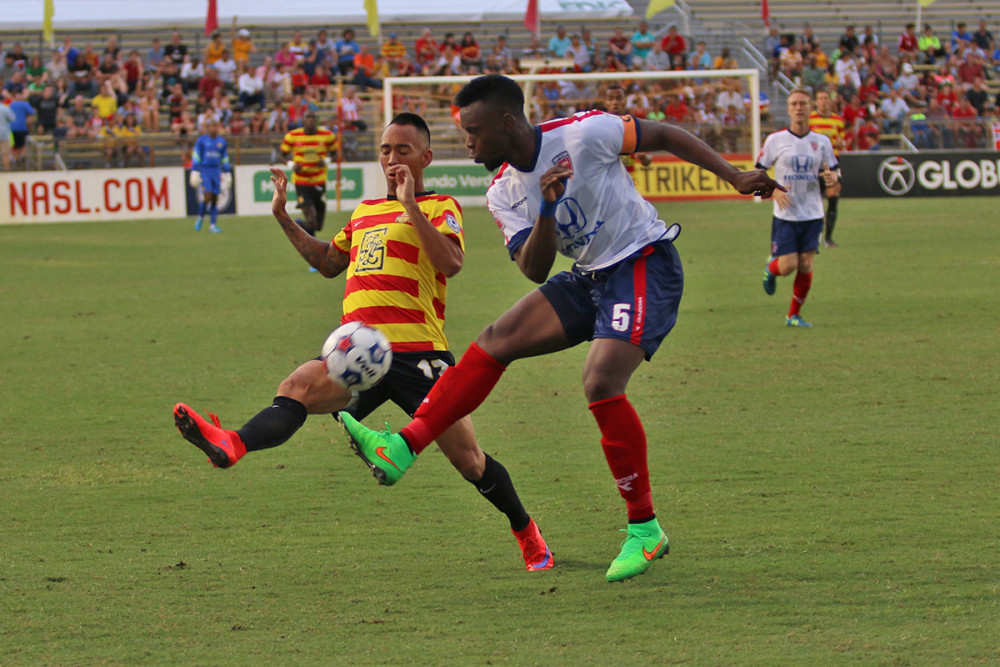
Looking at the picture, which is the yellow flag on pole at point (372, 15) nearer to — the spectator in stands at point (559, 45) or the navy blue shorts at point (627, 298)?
the spectator in stands at point (559, 45)

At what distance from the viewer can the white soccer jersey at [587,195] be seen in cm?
459

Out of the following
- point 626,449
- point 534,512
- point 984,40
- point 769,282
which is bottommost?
point 534,512

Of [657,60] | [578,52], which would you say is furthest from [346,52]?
[657,60]

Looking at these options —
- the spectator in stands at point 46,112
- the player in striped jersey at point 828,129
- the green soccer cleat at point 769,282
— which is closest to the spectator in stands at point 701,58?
the player in striped jersey at point 828,129

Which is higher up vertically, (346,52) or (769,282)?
(346,52)

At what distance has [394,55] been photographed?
31469mm

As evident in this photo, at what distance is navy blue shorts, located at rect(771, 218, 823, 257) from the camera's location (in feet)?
37.4

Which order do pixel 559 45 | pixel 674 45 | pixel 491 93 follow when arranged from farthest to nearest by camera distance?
pixel 559 45 → pixel 674 45 → pixel 491 93

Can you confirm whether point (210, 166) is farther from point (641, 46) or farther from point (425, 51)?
point (641, 46)

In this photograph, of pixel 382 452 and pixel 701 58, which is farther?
pixel 701 58

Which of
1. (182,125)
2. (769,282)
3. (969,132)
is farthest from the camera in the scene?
(182,125)

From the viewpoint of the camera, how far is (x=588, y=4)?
33781mm

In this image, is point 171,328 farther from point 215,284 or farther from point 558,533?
point 558,533

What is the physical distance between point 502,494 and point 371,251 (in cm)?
108
